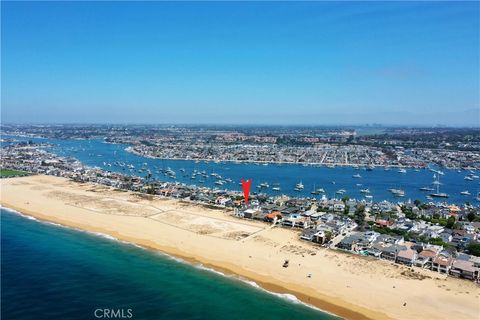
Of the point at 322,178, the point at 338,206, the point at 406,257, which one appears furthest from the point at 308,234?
the point at 322,178

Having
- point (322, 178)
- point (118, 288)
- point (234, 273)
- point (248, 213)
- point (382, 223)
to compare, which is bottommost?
point (234, 273)

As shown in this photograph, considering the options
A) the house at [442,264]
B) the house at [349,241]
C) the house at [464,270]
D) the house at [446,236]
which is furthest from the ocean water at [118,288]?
the house at [446,236]

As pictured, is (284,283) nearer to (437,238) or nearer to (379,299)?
(379,299)

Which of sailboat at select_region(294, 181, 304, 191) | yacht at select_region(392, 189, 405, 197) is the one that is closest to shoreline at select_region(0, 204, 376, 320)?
sailboat at select_region(294, 181, 304, 191)

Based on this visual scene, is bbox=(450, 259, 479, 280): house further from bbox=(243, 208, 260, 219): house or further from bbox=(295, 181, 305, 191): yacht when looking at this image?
bbox=(295, 181, 305, 191): yacht

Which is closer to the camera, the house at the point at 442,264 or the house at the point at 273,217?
the house at the point at 442,264

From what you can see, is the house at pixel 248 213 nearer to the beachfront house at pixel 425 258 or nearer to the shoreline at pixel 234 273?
the shoreline at pixel 234 273

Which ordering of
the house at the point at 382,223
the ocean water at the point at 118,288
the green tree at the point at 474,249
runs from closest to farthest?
the ocean water at the point at 118,288
the green tree at the point at 474,249
the house at the point at 382,223

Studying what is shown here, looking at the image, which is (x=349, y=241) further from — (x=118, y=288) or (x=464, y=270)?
(x=118, y=288)
